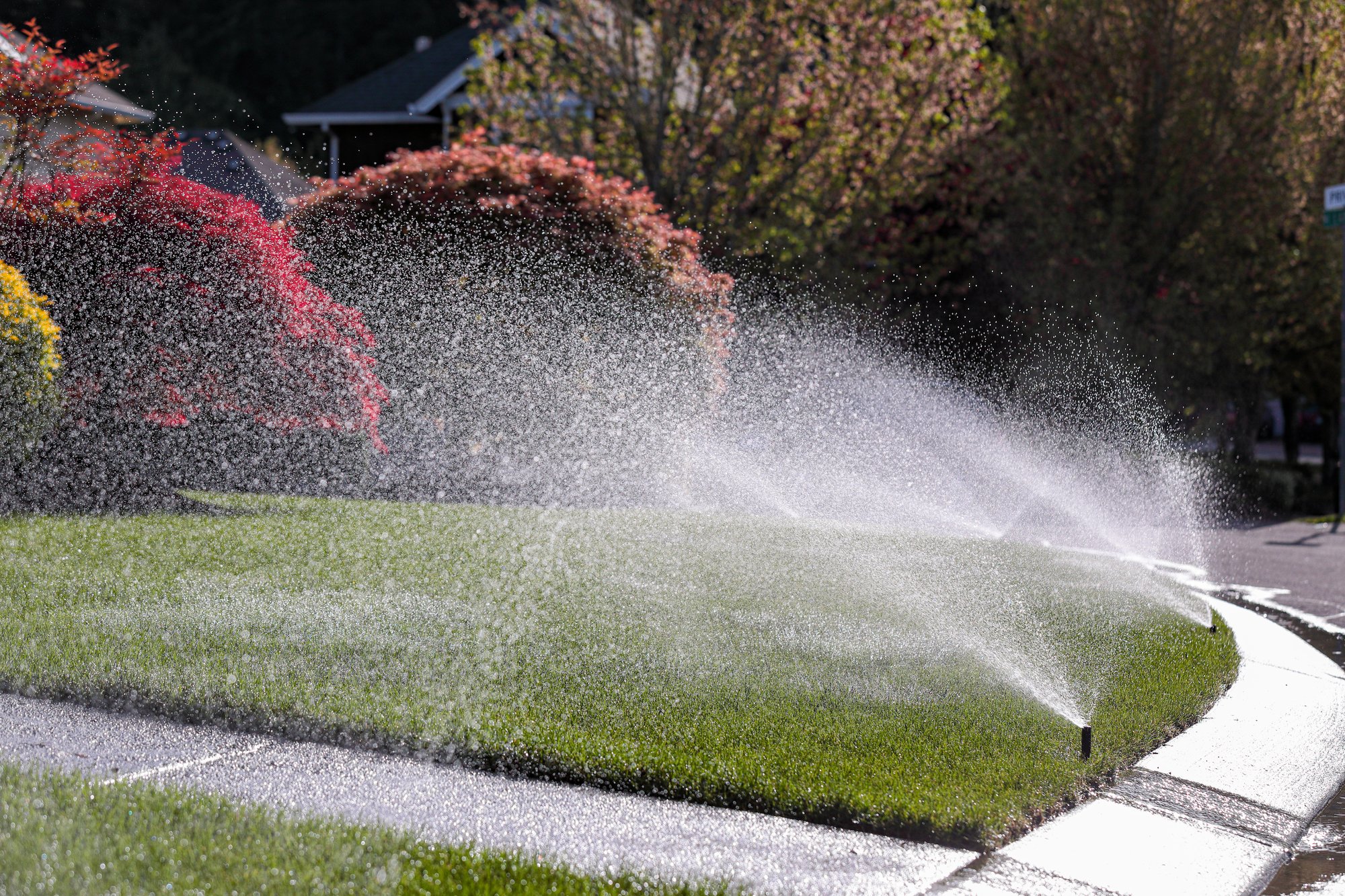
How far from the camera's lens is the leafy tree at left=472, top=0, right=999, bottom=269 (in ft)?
56.2

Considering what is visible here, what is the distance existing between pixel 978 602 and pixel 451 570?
116 inches

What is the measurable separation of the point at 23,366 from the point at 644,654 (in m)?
5.90

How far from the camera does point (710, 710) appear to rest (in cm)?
472

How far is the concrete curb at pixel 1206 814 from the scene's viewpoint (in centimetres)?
352

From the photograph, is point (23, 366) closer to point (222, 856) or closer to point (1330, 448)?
point (222, 856)

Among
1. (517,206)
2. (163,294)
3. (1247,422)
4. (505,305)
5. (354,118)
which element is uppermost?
(354,118)

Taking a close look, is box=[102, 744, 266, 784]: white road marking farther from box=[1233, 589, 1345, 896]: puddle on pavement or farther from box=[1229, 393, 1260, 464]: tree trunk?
box=[1229, 393, 1260, 464]: tree trunk

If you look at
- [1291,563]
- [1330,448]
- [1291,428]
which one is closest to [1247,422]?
[1330,448]

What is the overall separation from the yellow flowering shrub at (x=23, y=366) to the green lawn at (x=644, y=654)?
92 centimetres

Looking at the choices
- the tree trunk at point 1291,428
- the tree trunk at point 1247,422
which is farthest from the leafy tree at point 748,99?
the tree trunk at point 1291,428

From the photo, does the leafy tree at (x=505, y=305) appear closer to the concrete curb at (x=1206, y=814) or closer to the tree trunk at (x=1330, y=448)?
the concrete curb at (x=1206, y=814)

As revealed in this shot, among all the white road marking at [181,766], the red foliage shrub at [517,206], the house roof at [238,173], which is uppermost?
the house roof at [238,173]

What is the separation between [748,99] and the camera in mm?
17094

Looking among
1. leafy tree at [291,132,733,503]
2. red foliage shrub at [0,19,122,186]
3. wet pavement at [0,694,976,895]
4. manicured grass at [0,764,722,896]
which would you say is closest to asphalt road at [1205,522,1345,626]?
leafy tree at [291,132,733,503]
